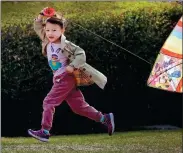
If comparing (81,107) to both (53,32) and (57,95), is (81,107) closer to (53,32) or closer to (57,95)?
(57,95)

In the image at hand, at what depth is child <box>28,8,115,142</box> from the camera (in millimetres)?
6035

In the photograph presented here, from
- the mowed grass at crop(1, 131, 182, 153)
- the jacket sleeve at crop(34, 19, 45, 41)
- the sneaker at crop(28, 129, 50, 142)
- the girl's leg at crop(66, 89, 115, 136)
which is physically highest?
the jacket sleeve at crop(34, 19, 45, 41)

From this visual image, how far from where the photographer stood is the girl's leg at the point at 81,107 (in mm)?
6215

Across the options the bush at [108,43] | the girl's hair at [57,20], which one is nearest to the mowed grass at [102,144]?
the bush at [108,43]

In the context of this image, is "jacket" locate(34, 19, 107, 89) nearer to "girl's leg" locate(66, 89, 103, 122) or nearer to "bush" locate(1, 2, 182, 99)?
"girl's leg" locate(66, 89, 103, 122)

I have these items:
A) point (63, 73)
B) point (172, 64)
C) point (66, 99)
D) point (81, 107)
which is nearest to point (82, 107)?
point (81, 107)

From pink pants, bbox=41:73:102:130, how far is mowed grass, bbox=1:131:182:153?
1.24 ft

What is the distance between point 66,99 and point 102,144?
0.77 m

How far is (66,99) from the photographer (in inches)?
243

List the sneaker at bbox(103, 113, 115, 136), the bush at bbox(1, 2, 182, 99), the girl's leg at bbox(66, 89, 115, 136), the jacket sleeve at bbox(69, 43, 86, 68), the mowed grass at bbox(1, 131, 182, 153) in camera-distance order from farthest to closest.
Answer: the bush at bbox(1, 2, 182, 99), the mowed grass at bbox(1, 131, 182, 153), the sneaker at bbox(103, 113, 115, 136), the girl's leg at bbox(66, 89, 115, 136), the jacket sleeve at bbox(69, 43, 86, 68)

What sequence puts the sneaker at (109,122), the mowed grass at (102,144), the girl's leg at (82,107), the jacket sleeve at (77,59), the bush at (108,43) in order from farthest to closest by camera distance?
the bush at (108,43) → the mowed grass at (102,144) → the sneaker at (109,122) → the girl's leg at (82,107) → the jacket sleeve at (77,59)

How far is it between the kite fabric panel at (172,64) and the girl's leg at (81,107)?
0.74 m

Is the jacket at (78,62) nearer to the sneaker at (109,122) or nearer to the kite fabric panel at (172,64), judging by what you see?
the sneaker at (109,122)

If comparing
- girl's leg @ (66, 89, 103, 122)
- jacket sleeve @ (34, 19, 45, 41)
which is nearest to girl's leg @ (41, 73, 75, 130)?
girl's leg @ (66, 89, 103, 122)
